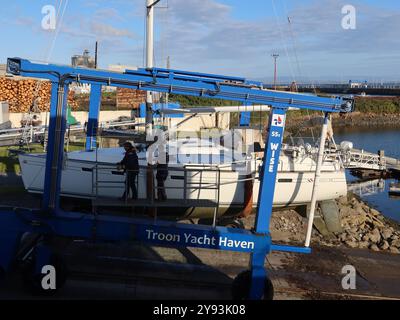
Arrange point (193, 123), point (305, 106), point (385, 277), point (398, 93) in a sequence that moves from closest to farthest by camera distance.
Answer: point (305, 106), point (385, 277), point (193, 123), point (398, 93)

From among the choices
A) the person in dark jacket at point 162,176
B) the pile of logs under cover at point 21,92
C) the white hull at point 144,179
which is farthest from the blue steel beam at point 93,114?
the pile of logs under cover at point 21,92

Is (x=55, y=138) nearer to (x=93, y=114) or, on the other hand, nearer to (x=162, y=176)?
(x=162, y=176)

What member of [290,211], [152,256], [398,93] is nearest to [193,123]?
[290,211]

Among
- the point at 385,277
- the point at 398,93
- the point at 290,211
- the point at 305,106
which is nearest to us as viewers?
the point at 305,106

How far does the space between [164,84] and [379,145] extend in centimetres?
4034

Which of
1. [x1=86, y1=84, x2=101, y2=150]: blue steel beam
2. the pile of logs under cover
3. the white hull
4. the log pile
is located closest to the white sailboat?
the white hull

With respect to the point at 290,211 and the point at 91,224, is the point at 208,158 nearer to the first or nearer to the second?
the point at 290,211

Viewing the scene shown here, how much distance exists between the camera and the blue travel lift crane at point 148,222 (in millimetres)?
6605

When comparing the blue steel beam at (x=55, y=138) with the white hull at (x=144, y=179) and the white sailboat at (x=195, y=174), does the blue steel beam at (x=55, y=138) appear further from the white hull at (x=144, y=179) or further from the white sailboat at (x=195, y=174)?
the white hull at (x=144, y=179)

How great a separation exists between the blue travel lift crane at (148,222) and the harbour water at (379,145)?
13775mm

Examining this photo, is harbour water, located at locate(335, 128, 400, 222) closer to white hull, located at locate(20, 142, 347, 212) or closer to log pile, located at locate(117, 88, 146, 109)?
white hull, located at locate(20, 142, 347, 212)

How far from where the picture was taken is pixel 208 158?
38.4ft

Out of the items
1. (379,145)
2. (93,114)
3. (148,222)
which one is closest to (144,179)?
(93,114)
